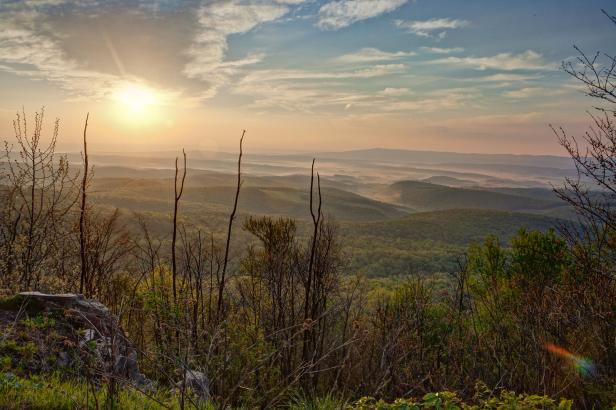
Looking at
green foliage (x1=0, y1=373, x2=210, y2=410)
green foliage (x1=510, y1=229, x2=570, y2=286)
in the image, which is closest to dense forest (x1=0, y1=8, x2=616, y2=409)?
green foliage (x1=0, y1=373, x2=210, y2=410)

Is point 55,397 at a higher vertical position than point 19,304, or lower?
lower

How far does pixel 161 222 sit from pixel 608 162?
103 metres

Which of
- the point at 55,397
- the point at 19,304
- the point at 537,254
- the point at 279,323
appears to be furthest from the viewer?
the point at 537,254

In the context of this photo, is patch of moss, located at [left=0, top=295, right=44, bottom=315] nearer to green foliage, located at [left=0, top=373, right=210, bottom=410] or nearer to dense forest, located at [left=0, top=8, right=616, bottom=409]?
dense forest, located at [left=0, top=8, right=616, bottom=409]


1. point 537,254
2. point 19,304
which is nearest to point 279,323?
point 19,304

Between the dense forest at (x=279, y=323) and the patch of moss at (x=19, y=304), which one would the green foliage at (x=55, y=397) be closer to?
the dense forest at (x=279, y=323)

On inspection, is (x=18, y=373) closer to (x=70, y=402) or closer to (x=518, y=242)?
(x=70, y=402)

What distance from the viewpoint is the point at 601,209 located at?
13.3 meters

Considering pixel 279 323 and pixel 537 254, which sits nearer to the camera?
pixel 279 323

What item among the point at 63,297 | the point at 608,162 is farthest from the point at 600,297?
the point at 63,297

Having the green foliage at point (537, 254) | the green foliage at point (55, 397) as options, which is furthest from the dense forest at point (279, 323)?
the green foliage at point (537, 254)

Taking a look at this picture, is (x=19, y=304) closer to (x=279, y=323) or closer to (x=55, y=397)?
(x=55, y=397)

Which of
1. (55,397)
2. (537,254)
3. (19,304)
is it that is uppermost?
(19,304)

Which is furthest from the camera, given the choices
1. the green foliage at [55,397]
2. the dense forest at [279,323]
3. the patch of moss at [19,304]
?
the patch of moss at [19,304]
